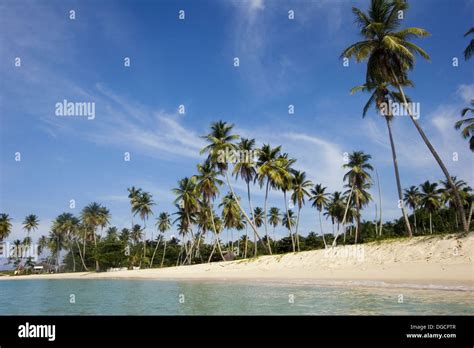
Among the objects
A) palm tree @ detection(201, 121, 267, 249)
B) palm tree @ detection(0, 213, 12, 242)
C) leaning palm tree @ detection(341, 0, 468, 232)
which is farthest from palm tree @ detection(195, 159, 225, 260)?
palm tree @ detection(0, 213, 12, 242)

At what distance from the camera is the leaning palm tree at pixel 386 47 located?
2645 centimetres

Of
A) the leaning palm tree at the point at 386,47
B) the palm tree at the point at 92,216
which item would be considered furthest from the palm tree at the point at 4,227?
the leaning palm tree at the point at 386,47

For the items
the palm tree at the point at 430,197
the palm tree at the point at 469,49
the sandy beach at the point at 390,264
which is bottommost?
the sandy beach at the point at 390,264

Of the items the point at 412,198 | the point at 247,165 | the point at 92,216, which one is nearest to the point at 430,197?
the point at 412,198

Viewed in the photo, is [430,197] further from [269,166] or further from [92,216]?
[92,216]

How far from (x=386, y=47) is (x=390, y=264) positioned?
15998 millimetres

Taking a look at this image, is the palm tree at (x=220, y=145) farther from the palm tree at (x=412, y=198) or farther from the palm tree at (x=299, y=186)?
the palm tree at (x=412, y=198)

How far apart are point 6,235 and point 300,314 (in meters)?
94.0

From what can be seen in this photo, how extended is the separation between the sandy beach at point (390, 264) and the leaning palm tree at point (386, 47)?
5895mm

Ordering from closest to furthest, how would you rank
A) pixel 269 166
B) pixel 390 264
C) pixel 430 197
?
pixel 390 264 < pixel 269 166 < pixel 430 197

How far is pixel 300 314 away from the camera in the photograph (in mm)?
10586

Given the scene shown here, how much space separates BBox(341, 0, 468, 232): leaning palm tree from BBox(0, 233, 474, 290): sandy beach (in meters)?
5.90

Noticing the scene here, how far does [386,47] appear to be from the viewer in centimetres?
2694
